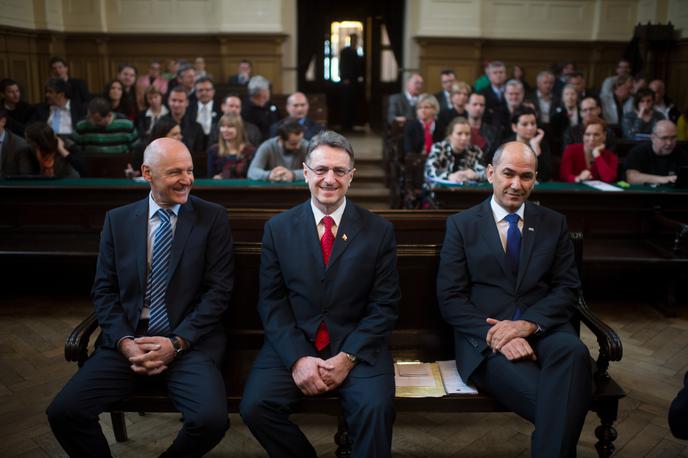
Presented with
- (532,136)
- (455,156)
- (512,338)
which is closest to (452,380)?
(512,338)

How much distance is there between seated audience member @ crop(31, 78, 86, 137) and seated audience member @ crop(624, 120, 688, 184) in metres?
5.93

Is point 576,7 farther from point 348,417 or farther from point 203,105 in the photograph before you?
point 348,417

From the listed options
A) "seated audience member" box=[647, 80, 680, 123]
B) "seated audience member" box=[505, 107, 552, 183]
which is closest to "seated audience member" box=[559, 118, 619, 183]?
"seated audience member" box=[505, 107, 552, 183]

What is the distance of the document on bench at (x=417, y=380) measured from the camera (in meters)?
2.55

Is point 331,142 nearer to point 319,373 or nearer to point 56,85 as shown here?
point 319,373

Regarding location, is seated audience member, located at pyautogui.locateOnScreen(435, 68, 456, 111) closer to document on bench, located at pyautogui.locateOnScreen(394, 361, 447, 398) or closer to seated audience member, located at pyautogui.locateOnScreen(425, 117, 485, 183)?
seated audience member, located at pyautogui.locateOnScreen(425, 117, 485, 183)

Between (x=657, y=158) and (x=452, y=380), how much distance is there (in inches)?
147

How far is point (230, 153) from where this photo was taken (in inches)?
218

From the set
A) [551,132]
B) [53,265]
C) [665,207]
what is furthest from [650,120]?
[53,265]

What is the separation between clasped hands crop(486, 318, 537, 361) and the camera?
8.36ft

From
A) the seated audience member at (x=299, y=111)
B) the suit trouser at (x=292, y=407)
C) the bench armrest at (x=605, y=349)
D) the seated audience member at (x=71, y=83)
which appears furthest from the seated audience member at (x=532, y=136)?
the seated audience member at (x=71, y=83)

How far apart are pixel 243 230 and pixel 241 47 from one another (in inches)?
310

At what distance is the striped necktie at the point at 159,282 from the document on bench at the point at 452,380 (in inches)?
45.6

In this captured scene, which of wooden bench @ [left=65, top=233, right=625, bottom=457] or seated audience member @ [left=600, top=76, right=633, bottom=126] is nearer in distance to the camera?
wooden bench @ [left=65, top=233, right=625, bottom=457]
